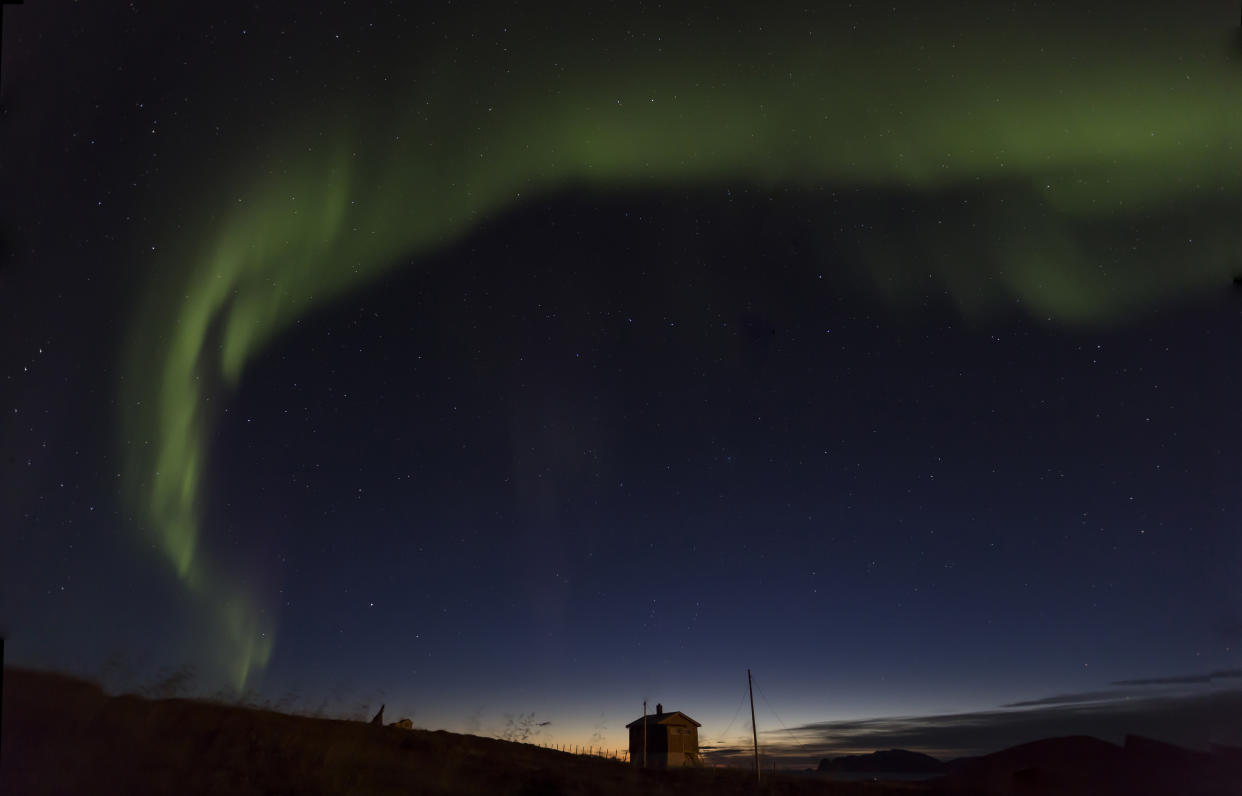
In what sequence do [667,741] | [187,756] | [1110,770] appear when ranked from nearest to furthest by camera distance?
1. [187,756]
2. [667,741]
3. [1110,770]

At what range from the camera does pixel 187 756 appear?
12844 millimetres

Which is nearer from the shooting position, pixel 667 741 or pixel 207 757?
pixel 207 757

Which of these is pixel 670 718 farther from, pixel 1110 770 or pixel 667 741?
pixel 1110 770

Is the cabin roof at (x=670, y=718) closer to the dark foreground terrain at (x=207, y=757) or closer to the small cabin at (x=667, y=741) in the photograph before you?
the small cabin at (x=667, y=741)

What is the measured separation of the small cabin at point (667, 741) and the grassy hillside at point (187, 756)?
2933 centimetres

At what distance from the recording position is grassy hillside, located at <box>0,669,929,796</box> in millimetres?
11344

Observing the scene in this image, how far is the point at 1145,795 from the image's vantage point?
140 feet

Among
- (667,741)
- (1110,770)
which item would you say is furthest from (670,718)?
(1110,770)

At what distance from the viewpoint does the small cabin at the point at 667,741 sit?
4559 centimetres

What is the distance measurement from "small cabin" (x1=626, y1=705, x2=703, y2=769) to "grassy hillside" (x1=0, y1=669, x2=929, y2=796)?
29.3 m

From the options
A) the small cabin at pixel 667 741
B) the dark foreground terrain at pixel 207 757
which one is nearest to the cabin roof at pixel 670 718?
the small cabin at pixel 667 741

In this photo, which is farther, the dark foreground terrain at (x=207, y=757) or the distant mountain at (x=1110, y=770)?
the distant mountain at (x=1110, y=770)

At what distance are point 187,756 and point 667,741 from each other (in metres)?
38.1

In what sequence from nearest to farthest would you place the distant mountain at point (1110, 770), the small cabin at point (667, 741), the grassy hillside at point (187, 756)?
the grassy hillside at point (187, 756)
the distant mountain at point (1110, 770)
the small cabin at point (667, 741)
